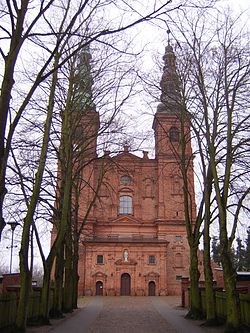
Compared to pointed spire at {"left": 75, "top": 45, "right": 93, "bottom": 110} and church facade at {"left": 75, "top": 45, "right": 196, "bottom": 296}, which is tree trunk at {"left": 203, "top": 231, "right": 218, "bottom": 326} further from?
church facade at {"left": 75, "top": 45, "right": 196, "bottom": 296}

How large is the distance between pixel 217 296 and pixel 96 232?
3641 cm

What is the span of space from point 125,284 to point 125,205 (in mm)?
10817

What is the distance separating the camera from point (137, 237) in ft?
171

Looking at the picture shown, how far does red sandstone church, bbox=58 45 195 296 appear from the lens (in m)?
48.2

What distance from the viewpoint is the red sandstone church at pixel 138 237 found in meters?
48.2

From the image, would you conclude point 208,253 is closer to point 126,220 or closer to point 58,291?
point 58,291

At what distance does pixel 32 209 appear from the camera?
12.7m

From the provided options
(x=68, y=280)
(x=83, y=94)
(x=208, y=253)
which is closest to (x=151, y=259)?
(x=68, y=280)

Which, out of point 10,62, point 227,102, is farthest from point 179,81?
point 10,62

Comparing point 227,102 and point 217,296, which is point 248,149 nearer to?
point 227,102

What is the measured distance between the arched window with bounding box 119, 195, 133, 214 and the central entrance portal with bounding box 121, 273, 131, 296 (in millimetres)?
8876

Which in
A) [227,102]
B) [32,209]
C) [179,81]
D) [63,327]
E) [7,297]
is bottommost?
[63,327]

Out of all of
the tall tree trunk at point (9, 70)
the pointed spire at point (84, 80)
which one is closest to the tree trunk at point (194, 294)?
the pointed spire at point (84, 80)

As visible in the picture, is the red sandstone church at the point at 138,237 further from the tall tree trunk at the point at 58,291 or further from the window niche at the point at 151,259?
the tall tree trunk at the point at 58,291
